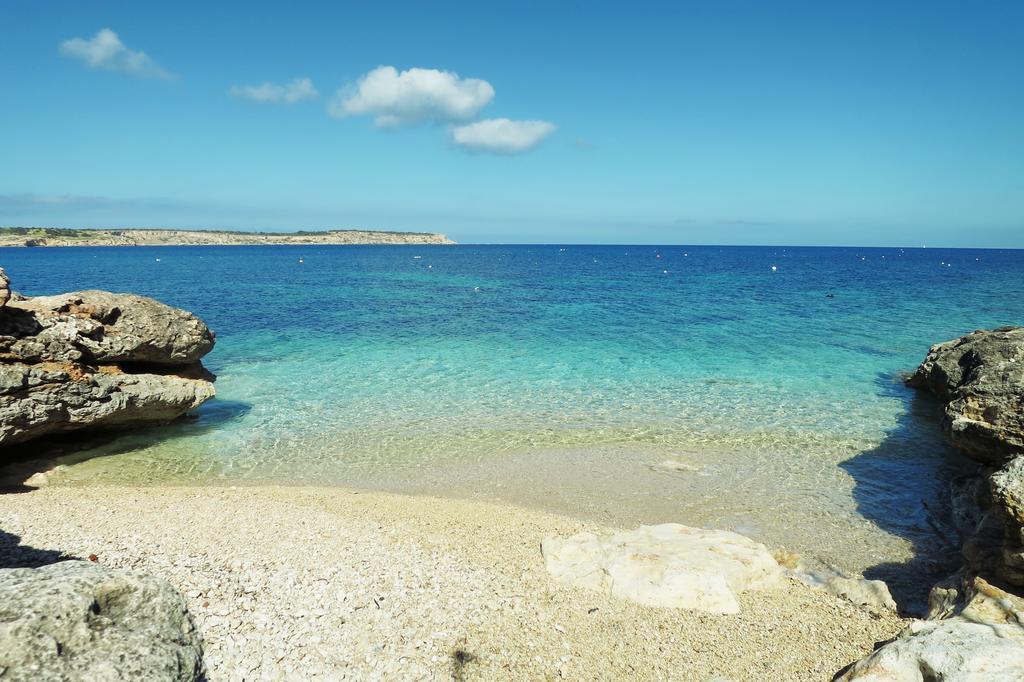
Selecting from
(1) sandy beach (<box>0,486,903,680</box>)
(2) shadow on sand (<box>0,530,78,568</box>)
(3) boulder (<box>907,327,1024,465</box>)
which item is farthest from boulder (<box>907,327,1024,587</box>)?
(2) shadow on sand (<box>0,530,78,568</box>)

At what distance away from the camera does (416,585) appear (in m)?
7.49

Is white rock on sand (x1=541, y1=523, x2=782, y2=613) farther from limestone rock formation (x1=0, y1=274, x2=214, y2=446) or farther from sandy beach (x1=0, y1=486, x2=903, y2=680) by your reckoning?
limestone rock formation (x1=0, y1=274, x2=214, y2=446)

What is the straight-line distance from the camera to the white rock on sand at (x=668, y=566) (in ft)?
24.8

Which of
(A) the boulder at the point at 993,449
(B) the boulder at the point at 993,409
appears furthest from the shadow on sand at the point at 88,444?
(B) the boulder at the point at 993,409

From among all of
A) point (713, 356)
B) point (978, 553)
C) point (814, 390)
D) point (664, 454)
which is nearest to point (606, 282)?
point (713, 356)

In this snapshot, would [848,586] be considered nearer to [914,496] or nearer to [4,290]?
[914,496]

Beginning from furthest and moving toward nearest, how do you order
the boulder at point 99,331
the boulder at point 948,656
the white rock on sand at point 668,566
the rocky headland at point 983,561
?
the boulder at point 99,331 → the white rock on sand at point 668,566 → the rocky headland at point 983,561 → the boulder at point 948,656

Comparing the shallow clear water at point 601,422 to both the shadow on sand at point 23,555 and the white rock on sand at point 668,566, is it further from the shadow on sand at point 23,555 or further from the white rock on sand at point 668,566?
the shadow on sand at point 23,555

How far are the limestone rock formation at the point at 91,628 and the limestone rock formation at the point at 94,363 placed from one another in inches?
330

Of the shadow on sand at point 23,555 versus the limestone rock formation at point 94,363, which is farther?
the limestone rock formation at point 94,363

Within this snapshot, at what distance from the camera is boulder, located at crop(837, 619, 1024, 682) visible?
5035 millimetres

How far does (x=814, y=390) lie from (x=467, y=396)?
11812 millimetres

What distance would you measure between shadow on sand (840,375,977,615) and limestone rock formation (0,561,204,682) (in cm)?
897

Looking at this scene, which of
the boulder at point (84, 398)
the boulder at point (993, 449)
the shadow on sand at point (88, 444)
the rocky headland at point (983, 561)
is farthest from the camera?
the shadow on sand at point (88, 444)
